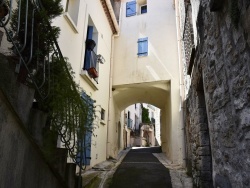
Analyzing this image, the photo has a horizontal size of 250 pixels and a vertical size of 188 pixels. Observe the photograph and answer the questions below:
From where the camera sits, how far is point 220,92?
2.42 meters

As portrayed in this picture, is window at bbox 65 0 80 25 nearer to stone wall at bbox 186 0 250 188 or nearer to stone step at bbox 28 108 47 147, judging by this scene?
stone wall at bbox 186 0 250 188

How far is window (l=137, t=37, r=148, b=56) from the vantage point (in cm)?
931

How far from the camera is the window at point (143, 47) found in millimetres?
9312

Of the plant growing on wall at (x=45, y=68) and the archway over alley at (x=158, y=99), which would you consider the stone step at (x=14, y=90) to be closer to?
the plant growing on wall at (x=45, y=68)

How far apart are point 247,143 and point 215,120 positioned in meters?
0.97

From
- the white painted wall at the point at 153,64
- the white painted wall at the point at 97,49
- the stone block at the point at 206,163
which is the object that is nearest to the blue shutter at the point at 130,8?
the white painted wall at the point at 153,64

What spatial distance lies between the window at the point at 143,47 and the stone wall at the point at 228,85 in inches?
239

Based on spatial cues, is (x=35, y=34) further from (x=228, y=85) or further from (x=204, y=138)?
Answer: (x=204, y=138)

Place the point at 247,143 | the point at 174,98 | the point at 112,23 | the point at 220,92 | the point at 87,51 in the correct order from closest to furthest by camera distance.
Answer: the point at 247,143
the point at 220,92
the point at 87,51
the point at 174,98
the point at 112,23

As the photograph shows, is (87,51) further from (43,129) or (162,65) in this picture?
(43,129)

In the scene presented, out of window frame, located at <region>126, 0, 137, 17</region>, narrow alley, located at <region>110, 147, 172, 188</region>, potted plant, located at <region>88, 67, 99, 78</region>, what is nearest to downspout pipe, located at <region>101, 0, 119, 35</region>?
window frame, located at <region>126, 0, 137, 17</region>

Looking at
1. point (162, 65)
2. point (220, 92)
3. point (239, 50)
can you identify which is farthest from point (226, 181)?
point (162, 65)

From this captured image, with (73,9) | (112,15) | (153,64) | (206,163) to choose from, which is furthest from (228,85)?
(112,15)

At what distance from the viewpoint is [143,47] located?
9422 mm
